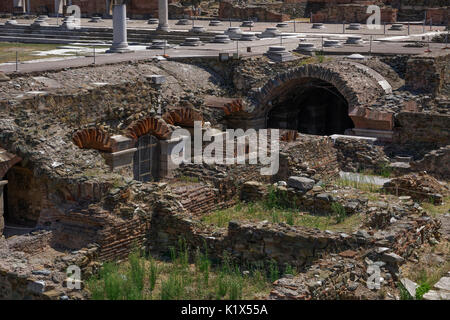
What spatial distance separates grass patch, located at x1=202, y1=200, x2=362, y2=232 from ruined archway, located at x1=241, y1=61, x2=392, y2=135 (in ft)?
20.8

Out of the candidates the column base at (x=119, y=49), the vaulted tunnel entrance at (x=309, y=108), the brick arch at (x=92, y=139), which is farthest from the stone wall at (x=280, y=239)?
the column base at (x=119, y=49)

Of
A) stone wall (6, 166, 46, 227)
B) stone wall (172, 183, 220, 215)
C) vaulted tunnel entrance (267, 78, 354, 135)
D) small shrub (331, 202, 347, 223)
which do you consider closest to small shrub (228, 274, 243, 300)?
small shrub (331, 202, 347, 223)

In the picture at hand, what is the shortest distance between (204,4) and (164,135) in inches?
959

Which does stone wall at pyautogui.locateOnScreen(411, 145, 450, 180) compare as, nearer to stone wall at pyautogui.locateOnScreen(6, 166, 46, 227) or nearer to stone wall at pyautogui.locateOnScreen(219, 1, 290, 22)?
stone wall at pyautogui.locateOnScreen(6, 166, 46, 227)

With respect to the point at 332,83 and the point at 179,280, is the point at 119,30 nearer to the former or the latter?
the point at 332,83

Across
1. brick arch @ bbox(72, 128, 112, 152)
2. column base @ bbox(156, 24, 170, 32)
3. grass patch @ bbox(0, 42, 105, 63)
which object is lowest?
brick arch @ bbox(72, 128, 112, 152)

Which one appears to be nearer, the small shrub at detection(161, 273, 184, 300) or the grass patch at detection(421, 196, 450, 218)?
the small shrub at detection(161, 273, 184, 300)

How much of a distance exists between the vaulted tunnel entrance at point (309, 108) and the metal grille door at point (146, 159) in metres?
4.72

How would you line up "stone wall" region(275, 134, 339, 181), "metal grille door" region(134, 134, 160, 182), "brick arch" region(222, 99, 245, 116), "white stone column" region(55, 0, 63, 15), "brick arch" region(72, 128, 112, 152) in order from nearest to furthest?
"brick arch" region(72, 128, 112, 152)
"stone wall" region(275, 134, 339, 181)
"metal grille door" region(134, 134, 160, 182)
"brick arch" region(222, 99, 245, 116)
"white stone column" region(55, 0, 63, 15)

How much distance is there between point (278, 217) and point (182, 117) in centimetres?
590

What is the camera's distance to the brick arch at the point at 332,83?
1967 cm

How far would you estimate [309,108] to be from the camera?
2239cm

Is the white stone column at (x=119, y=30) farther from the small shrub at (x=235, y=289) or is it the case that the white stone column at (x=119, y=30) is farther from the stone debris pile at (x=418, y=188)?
the small shrub at (x=235, y=289)

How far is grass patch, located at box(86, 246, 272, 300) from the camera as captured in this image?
388 inches
